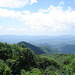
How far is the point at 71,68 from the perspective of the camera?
9.00m

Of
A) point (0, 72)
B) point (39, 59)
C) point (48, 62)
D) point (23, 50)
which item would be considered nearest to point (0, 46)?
point (23, 50)

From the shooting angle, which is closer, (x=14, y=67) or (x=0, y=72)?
→ (x=0, y=72)

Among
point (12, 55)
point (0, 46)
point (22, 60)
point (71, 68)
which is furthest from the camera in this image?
point (0, 46)

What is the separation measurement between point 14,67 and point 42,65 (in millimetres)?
7713

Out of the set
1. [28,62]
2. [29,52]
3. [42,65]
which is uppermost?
[29,52]

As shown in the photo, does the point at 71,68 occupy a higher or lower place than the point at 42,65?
higher

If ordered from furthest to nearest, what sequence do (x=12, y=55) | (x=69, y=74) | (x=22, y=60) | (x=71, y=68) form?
1. (x=12, y=55)
2. (x=22, y=60)
3. (x=71, y=68)
4. (x=69, y=74)

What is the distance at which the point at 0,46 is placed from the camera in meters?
22.0

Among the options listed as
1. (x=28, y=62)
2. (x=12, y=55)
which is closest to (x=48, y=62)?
(x=28, y=62)

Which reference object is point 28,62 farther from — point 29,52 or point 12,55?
point 12,55

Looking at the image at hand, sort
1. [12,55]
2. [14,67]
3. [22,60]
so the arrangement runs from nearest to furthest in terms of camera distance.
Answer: [14,67]
[22,60]
[12,55]

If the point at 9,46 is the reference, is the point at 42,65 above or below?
below

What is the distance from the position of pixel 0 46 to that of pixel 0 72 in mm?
14451

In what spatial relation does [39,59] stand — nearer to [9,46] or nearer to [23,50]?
[23,50]
